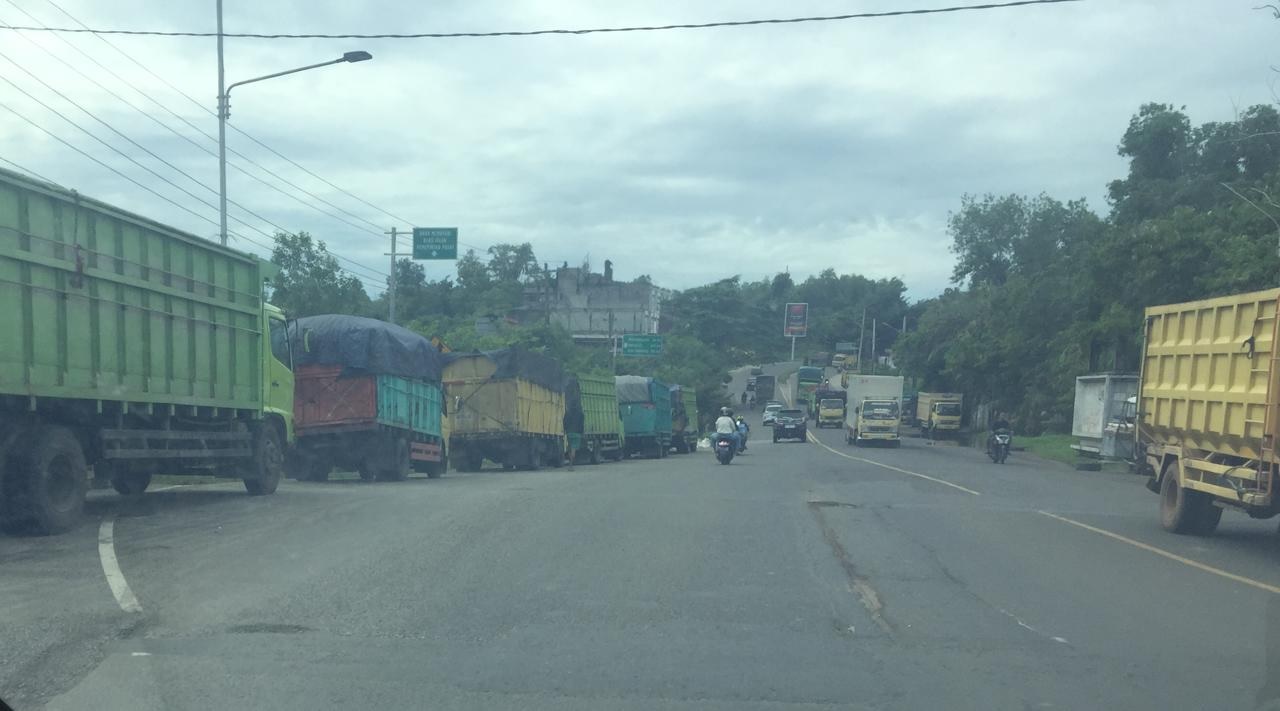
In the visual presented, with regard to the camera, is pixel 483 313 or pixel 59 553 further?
pixel 483 313

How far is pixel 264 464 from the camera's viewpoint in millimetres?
17688

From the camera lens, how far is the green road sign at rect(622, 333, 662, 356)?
70.8 m

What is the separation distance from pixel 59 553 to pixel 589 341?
86.3m

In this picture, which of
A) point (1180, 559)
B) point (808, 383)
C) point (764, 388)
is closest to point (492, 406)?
point (1180, 559)

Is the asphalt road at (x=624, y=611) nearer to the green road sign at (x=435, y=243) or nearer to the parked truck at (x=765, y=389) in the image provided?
the green road sign at (x=435, y=243)

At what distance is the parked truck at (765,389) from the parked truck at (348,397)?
101044 millimetres

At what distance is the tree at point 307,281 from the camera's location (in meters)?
46.7

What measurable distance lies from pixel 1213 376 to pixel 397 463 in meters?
15.3

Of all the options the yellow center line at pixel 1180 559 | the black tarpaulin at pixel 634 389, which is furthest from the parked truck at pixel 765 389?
the yellow center line at pixel 1180 559

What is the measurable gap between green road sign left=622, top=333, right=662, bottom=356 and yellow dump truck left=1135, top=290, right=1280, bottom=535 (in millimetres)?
54555

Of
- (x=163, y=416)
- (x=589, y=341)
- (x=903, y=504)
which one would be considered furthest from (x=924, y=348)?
(x=163, y=416)

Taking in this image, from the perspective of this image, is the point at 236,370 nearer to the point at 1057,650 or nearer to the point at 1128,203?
the point at 1057,650

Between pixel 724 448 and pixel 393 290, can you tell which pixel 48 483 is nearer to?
pixel 724 448

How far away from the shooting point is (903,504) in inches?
709
